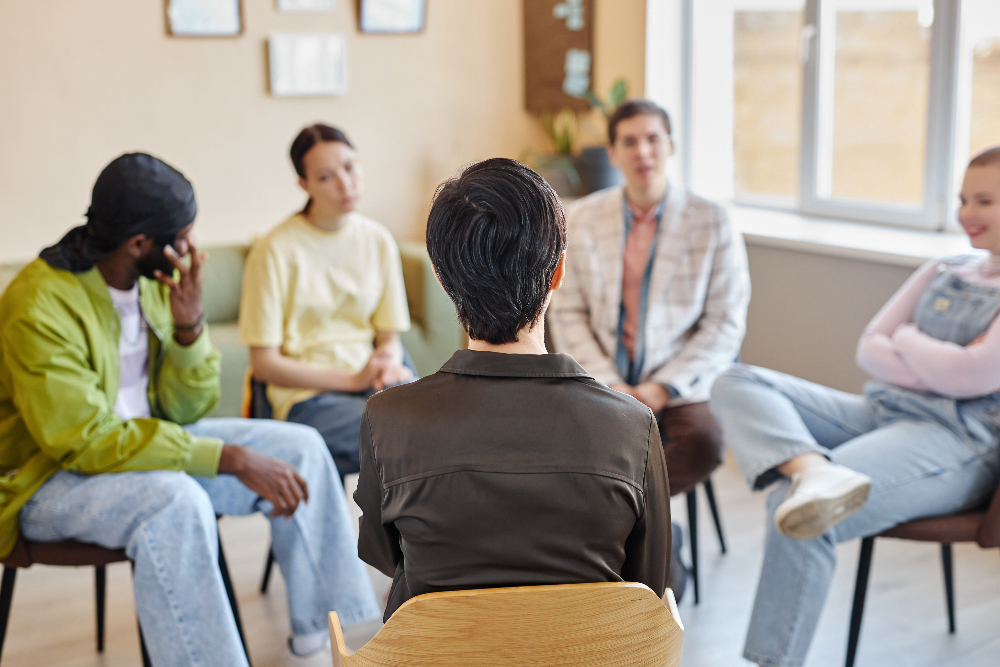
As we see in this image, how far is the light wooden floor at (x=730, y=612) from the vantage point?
223 cm

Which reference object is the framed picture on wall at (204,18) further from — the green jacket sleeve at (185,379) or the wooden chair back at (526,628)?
the wooden chair back at (526,628)

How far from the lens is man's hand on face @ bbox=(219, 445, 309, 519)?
6.38ft

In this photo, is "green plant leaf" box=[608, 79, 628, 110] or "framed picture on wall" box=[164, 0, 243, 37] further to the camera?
"green plant leaf" box=[608, 79, 628, 110]

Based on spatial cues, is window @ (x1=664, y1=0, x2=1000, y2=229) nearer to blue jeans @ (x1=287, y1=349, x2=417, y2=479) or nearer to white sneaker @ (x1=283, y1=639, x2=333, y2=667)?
blue jeans @ (x1=287, y1=349, x2=417, y2=479)

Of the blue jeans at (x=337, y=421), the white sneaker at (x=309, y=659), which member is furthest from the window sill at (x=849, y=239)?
the white sneaker at (x=309, y=659)

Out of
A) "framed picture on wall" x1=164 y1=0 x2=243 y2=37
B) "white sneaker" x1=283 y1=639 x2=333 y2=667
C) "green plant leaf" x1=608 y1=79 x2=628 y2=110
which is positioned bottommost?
"white sneaker" x1=283 y1=639 x2=333 y2=667

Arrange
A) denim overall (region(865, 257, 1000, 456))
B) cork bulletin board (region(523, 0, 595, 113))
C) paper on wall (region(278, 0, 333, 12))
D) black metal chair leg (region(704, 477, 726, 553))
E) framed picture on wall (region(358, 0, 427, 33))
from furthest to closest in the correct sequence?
cork bulletin board (region(523, 0, 595, 113))
framed picture on wall (region(358, 0, 427, 33))
paper on wall (region(278, 0, 333, 12))
black metal chair leg (region(704, 477, 726, 553))
denim overall (region(865, 257, 1000, 456))

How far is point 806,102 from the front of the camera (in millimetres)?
3672

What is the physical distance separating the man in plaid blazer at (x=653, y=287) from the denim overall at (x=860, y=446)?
0.83 ft

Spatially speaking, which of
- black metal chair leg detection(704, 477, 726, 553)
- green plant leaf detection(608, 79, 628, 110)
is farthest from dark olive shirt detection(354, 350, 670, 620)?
green plant leaf detection(608, 79, 628, 110)

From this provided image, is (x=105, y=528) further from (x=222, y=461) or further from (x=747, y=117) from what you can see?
(x=747, y=117)

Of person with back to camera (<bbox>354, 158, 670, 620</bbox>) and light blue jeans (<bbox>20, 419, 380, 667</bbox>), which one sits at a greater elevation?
person with back to camera (<bbox>354, 158, 670, 620</bbox>)

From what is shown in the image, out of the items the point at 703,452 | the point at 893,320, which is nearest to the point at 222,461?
the point at 703,452

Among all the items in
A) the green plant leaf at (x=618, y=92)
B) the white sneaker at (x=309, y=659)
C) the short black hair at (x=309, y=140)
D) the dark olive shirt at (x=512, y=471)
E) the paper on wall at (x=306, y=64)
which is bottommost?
the white sneaker at (x=309, y=659)
